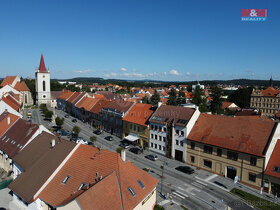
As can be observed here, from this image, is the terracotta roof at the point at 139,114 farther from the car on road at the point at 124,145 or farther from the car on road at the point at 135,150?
the car on road at the point at 135,150

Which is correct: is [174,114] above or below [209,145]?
above

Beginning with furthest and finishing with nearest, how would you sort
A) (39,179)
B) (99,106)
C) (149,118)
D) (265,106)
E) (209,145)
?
(265,106) → (99,106) → (149,118) → (209,145) → (39,179)

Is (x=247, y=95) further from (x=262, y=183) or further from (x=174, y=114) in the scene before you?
(x=262, y=183)

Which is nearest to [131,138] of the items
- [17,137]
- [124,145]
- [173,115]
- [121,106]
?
[124,145]

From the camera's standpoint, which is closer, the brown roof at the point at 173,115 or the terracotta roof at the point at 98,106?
the brown roof at the point at 173,115

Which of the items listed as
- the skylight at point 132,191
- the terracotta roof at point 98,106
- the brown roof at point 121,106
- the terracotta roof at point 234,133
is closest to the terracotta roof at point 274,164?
the terracotta roof at point 234,133

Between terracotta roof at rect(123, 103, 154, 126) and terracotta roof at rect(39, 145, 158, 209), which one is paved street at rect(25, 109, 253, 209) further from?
terracotta roof at rect(123, 103, 154, 126)

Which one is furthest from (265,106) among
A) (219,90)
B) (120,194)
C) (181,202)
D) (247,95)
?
(120,194)
